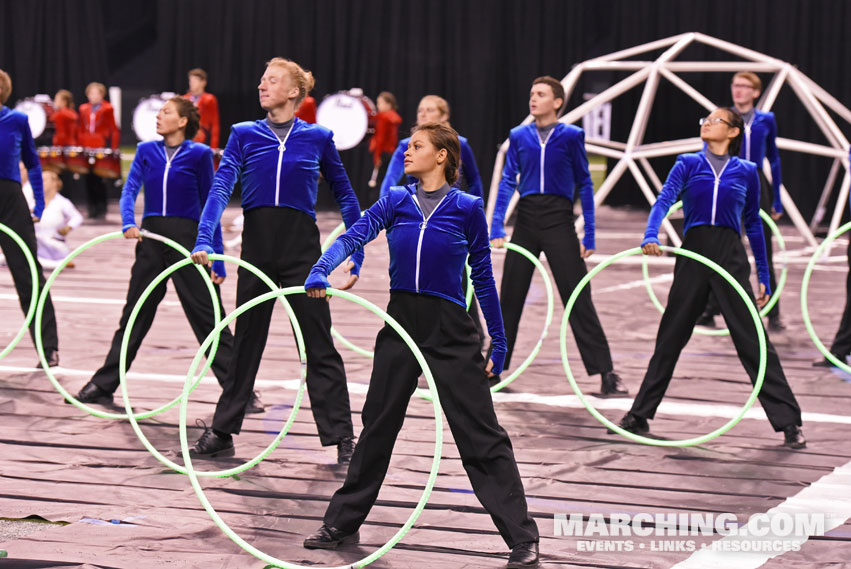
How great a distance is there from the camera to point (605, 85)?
17750mm

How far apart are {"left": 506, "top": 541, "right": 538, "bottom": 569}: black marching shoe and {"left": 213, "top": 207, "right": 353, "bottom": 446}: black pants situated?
134 centimetres

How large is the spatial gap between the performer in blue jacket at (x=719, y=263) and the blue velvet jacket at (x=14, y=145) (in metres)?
3.58

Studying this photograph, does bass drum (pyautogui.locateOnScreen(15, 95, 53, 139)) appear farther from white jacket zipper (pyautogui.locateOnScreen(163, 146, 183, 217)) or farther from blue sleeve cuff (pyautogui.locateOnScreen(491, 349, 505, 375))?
blue sleeve cuff (pyautogui.locateOnScreen(491, 349, 505, 375))

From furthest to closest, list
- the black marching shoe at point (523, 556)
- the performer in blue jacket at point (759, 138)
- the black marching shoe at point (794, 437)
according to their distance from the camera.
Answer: the performer in blue jacket at point (759, 138)
the black marching shoe at point (794, 437)
the black marching shoe at point (523, 556)

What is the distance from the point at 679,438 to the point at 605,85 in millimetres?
13256

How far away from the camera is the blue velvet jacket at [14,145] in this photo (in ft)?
20.2

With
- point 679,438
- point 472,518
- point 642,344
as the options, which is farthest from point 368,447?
point 642,344

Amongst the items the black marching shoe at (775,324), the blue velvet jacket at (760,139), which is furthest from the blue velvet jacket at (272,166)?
the black marching shoe at (775,324)

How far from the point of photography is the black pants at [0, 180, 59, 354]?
6203 mm

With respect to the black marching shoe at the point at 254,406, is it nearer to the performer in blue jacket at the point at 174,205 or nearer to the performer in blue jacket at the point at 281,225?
the performer in blue jacket at the point at 174,205

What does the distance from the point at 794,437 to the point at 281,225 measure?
256 cm

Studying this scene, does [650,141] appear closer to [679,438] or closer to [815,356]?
[815,356]

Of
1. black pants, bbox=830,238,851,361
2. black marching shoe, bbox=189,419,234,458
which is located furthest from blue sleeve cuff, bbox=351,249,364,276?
black pants, bbox=830,238,851,361

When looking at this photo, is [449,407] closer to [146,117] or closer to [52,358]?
[52,358]
